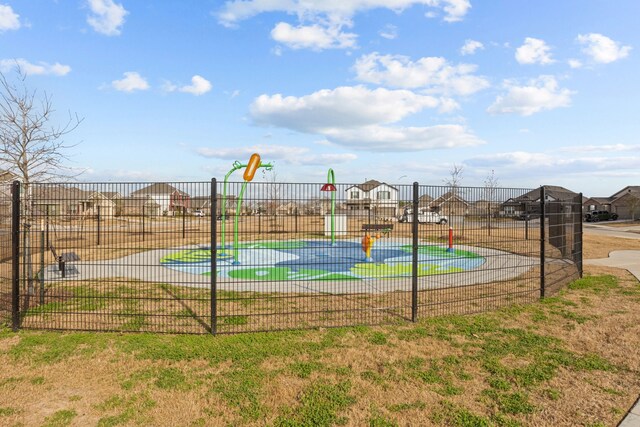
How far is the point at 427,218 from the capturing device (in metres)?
7.65

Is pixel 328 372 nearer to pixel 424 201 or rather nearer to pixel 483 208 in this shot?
pixel 424 201

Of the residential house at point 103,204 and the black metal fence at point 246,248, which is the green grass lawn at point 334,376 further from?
the residential house at point 103,204

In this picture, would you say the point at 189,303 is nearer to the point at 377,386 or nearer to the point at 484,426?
the point at 377,386

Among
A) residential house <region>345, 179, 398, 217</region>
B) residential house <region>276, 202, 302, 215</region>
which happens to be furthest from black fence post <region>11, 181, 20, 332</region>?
residential house <region>345, 179, 398, 217</region>

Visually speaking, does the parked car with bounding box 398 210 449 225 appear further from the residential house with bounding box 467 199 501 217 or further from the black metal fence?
the residential house with bounding box 467 199 501 217

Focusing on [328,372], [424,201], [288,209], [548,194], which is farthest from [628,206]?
[328,372]

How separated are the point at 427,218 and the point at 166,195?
16.5 ft

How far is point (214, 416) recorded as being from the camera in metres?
3.74

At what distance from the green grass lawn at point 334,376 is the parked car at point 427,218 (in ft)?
6.21

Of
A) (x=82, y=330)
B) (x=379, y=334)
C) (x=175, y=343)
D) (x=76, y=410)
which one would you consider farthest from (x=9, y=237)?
(x=379, y=334)

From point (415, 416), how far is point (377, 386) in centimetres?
70

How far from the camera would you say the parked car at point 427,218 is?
6930mm

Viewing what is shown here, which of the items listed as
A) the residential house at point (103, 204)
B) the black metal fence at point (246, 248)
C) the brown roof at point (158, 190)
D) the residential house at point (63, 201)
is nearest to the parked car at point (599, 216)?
the black metal fence at point (246, 248)

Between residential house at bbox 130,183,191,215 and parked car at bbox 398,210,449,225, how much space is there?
12.5 feet
